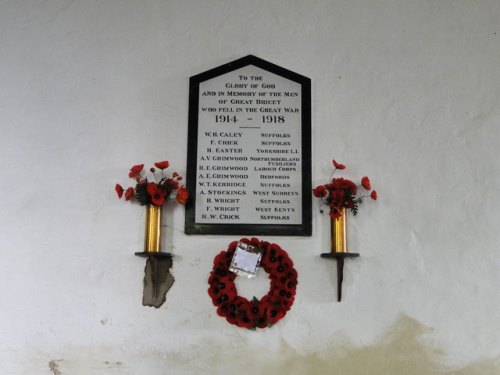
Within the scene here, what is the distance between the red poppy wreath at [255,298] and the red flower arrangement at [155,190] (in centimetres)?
35

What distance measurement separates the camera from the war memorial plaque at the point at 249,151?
230 centimetres

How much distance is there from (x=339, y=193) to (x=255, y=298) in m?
0.60

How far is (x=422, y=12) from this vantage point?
253cm

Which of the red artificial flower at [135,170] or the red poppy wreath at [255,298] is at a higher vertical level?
the red artificial flower at [135,170]

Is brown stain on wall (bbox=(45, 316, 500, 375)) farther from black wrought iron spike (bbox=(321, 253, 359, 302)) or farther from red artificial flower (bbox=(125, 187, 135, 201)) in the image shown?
red artificial flower (bbox=(125, 187, 135, 201))

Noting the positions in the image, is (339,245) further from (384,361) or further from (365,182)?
(384,361)

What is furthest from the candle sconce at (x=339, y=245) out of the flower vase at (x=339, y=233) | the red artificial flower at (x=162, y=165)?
the red artificial flower at (x=162, y=165)

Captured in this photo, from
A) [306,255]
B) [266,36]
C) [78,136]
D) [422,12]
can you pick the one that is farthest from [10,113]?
[422,12]

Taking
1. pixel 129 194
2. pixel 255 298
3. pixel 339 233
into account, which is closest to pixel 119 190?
pixel 129 194

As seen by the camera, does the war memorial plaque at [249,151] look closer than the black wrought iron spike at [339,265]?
No

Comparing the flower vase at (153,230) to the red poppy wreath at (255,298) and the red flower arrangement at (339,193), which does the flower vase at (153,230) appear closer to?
the red poppy wreath at (255,298)

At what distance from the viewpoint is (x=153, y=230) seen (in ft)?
7.23

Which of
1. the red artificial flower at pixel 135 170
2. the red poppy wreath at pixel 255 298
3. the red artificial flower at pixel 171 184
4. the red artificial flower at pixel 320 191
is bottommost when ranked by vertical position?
the red poppy wreath at pixel 255 298

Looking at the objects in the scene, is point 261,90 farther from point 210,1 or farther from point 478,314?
point 478,314
